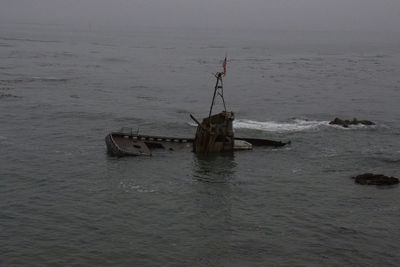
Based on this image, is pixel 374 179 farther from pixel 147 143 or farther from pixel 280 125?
pixel 280 125

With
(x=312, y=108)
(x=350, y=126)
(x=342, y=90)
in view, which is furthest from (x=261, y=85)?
(x=350, y=126)

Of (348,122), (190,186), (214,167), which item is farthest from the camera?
(348,122)

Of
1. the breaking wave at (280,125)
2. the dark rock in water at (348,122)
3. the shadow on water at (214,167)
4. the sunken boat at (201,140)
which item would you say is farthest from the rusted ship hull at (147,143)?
the dark rock in water at (348,122)

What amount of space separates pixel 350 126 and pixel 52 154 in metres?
35.2

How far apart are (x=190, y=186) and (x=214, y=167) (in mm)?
6072

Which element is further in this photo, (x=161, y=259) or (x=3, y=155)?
(x=3, y=155)

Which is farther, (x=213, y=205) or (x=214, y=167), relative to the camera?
(x=214, y=167)

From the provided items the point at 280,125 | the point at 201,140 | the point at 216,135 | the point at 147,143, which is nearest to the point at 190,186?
the point at 201,140

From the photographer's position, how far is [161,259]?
33219mm

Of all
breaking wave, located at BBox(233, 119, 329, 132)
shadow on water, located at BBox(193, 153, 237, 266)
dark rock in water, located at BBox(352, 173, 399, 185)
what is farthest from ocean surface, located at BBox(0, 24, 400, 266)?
dark rock in water, located at BBox(352, 173, 399, 185)

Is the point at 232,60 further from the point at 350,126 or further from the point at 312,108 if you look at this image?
the point at 350,126

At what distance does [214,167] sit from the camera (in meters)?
51.0

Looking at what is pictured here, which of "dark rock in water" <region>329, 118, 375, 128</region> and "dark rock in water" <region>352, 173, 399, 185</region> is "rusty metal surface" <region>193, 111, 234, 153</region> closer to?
"dark rock in water" <region>352, 173, 399, 185</region>

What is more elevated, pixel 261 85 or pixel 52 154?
pixel 261 85
